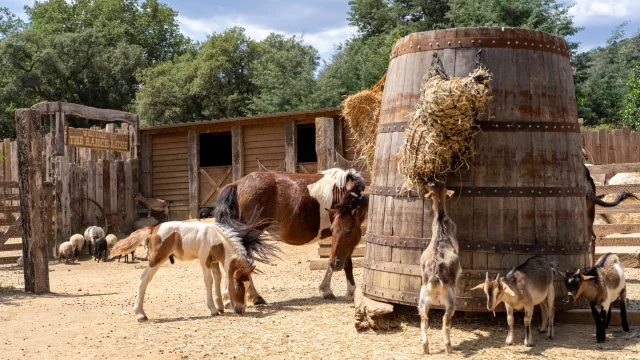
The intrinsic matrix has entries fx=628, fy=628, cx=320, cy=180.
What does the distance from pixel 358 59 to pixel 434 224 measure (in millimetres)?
23157

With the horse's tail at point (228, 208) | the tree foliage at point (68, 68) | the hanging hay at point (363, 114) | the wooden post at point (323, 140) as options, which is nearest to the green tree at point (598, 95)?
the wooden post at point (323, 140)

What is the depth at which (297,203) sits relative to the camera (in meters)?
8.63

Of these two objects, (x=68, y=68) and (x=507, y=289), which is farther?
(x=68, y=68)

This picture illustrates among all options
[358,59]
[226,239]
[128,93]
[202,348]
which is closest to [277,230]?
[226,239]

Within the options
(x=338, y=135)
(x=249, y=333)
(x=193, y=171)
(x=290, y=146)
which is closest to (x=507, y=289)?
(x=249, y=333)

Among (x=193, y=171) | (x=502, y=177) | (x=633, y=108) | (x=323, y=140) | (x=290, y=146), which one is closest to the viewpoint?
(x=502, y=177)

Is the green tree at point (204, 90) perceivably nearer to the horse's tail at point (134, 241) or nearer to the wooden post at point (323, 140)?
the wooden post at point (323, 140)

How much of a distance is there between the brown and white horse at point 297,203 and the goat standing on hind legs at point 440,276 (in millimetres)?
2710

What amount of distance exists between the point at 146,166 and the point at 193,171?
1910mm

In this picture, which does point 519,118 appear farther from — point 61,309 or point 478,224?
point 61,309

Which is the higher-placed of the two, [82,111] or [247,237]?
[82,111]

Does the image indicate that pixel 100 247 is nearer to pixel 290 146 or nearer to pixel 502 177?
pixel 290 146

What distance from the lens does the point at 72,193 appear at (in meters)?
17.3

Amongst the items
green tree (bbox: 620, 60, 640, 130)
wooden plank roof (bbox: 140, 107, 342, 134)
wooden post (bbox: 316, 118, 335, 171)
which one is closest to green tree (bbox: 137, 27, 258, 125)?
wooden plank roof (bbox: 140, 107, 342, 134)
